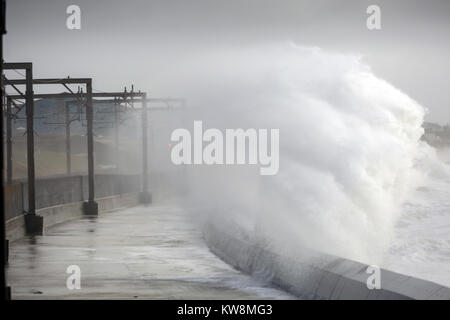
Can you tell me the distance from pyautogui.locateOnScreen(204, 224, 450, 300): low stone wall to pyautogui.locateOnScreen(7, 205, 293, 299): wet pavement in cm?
28

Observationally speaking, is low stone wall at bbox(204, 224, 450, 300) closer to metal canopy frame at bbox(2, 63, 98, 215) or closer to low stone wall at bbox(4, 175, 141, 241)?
low stone wall at bbox(4, 175, 141, 241)

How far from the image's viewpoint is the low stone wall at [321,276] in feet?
34.8

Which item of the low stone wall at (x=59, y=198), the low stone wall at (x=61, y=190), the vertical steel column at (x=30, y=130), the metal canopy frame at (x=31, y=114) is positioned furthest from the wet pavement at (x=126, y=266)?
the metal canopy frame at (x=31, y=114)

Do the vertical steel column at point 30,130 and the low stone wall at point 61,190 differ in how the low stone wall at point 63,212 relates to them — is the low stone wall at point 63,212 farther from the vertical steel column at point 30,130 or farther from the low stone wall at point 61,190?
the vertical steel column at point 30,130

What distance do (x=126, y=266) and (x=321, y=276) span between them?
20.8ft

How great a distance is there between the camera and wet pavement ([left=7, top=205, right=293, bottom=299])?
1464 centimetres

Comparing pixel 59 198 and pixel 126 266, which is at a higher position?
pixel 59 198

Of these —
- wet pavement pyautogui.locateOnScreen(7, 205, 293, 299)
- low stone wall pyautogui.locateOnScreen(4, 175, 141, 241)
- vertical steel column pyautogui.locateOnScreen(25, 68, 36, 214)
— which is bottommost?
wet pavement pyautogui.locateOnScreen(7, 205, 293, 299)

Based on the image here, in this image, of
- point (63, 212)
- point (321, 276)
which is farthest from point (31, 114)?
point (321, 276)

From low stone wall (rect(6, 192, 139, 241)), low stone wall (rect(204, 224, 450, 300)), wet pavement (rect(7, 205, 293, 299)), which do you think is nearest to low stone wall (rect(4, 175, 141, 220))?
low stone wall (rect(6, 192, 139, 241))

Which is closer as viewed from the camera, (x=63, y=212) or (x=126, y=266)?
(x=126, y=266)

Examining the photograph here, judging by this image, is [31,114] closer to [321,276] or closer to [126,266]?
[126,266]

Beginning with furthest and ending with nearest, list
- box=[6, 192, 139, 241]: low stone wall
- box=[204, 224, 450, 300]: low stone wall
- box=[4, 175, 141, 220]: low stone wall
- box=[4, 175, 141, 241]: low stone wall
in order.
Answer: box=[4, 175, 141, 220]: low stone wall
box=[4, 175, 141, 241]: low stone wall
box=[6, 192, 139, 241]: low stone wall
box=[204, 224, 450, 300]: low stone wall

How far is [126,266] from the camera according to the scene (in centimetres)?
1875
